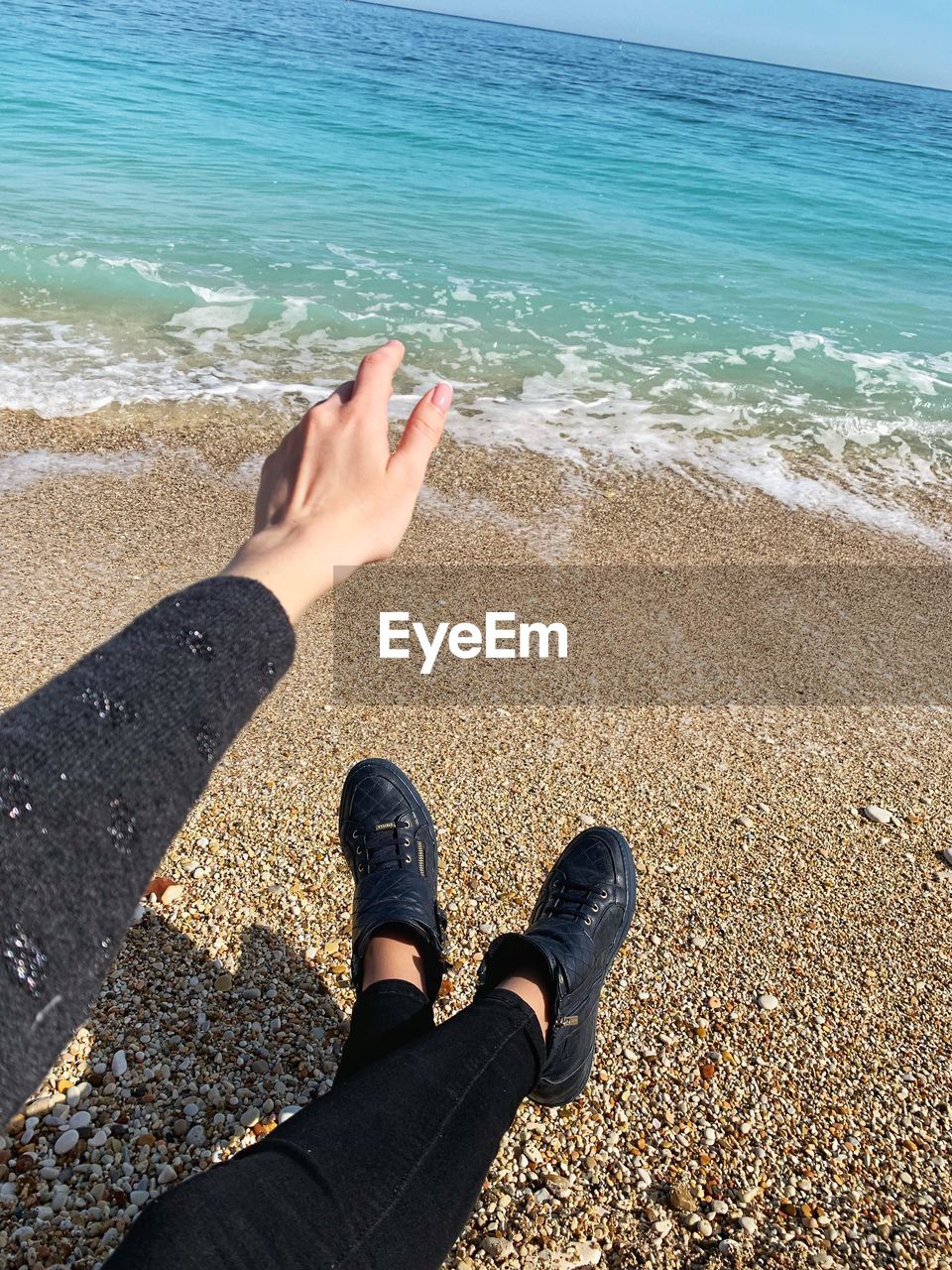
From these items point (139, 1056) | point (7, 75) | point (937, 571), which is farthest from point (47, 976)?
point (7, 75)

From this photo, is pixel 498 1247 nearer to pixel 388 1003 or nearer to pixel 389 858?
pixel 388 1003

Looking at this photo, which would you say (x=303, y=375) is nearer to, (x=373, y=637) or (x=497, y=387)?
(x=497, y=387)

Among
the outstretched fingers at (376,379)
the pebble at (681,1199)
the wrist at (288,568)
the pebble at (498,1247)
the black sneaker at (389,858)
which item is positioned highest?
the outstretched fingers at (376,379)

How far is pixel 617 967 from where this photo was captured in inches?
101

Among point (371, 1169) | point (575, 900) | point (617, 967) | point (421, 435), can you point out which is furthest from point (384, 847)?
point (421, 435)

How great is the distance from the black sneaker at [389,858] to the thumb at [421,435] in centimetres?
121

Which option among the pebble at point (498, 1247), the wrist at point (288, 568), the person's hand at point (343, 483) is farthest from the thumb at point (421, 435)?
the pebble at point (498, 1247)

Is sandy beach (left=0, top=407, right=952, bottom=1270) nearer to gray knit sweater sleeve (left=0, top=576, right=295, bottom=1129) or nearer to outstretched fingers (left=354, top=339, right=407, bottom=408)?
gray knit sweater sleeve (left=0, top=576, right=295, bottom=1129)

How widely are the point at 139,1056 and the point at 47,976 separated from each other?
142 centimetres

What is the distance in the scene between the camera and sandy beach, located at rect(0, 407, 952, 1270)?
192cm

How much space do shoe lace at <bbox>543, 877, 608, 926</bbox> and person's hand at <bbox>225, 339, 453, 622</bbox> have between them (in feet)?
4.22

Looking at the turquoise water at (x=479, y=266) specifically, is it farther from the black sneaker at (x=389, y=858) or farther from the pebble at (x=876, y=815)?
the black sneaker at (x=389, y=858)

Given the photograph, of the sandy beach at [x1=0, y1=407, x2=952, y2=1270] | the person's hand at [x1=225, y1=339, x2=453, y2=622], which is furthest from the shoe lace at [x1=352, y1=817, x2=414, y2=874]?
the person's hand at [x1=225, y1=339, x2=453, y2=622]

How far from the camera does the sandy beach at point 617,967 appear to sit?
1.92 meters
